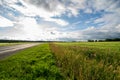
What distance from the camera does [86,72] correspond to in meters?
6.03

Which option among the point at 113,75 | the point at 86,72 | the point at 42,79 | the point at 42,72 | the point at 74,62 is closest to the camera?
the point at 113,75

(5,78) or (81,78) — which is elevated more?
(81,78)

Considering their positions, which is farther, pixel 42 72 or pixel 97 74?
pixel 42 72

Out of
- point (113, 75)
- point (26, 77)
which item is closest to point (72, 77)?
point (113, 75)

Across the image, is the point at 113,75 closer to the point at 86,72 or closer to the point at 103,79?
the point at 103,79

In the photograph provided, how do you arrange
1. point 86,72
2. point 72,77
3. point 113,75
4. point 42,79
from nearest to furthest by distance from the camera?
point 113,75 < point 86,72 < point 72,77 < point 42,79

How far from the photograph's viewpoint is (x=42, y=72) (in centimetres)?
895

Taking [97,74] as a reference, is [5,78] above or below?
below

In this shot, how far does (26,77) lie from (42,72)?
1400mm

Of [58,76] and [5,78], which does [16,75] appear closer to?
[5,78]

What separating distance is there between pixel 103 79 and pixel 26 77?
4323mm

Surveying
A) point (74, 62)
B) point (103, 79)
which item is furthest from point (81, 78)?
point (74, 62)

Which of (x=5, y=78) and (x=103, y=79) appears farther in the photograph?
(x=5, y=78)

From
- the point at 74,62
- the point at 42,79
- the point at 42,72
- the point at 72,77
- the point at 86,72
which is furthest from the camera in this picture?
the point at 42,72
